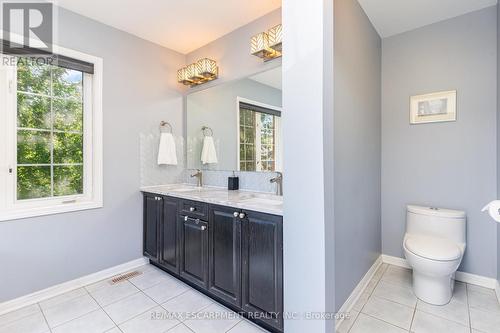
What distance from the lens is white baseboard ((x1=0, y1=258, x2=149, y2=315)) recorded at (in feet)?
6.16

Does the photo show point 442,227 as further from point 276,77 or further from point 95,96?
point 95,96

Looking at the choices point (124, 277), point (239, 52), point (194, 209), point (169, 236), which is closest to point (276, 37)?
point (239, 52)

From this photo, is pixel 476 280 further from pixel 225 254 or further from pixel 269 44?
pixel 269 44

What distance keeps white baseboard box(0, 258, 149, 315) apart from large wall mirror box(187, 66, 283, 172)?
130 centimetres

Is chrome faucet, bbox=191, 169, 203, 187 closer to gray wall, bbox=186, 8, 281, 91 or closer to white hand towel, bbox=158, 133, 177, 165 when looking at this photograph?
white hand towel, bbox=158, 133, 177, 165

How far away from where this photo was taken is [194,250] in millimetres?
2074

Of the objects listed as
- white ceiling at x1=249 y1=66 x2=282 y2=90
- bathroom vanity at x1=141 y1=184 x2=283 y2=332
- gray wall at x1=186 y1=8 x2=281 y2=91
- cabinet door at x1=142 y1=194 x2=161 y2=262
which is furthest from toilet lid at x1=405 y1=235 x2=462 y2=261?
cabinet door at x1=142 y1=194 x2=161 y2=262

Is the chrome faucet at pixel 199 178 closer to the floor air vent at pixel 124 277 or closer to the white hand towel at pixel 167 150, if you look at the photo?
the white hand towel at pixel 167 150

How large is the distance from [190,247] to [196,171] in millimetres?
1122

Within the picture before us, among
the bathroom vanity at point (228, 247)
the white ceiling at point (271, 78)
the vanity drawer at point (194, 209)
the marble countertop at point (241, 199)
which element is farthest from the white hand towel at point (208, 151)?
the white ceiling at point (271, 78)

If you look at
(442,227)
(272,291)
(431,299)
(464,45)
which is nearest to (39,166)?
(272,291)

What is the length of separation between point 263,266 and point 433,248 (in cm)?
143

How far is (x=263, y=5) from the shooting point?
214 centimetres

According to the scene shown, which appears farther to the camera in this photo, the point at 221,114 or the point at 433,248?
the point at 221,114
